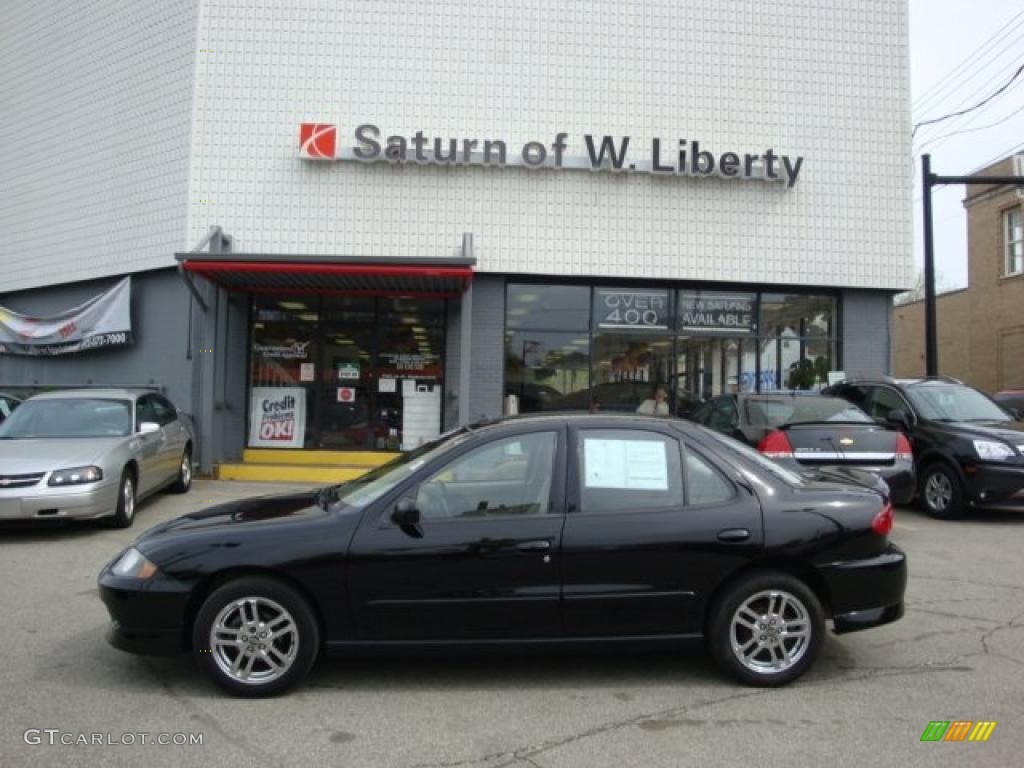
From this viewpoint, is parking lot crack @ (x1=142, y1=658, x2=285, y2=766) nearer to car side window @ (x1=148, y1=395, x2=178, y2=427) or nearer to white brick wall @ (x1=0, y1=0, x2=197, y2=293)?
car side window @ (x1=148, y1=395, x2=178, y2=427)

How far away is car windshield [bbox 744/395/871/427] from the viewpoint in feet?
28.5

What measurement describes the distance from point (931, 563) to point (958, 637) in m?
2.40

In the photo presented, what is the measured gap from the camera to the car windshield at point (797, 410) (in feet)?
28.5

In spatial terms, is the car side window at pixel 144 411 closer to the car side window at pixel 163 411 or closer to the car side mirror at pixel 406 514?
the car side window at pixel 163 411

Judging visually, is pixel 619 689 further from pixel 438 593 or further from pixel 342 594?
pixel 342 594

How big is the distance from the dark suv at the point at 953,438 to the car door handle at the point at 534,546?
6.75 meters

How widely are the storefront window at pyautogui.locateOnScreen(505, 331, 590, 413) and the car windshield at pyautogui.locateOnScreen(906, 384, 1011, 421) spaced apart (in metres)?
5.36

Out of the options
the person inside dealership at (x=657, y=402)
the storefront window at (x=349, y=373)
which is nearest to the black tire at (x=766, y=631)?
the person inside dealership at (x=657, y=402)

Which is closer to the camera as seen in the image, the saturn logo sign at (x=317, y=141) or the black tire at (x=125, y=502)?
the black tire at (x=125, y=502)

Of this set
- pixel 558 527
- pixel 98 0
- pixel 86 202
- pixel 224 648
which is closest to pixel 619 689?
pixel 558 527

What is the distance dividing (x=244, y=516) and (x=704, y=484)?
2.58 metres

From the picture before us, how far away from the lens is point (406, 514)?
400 cm

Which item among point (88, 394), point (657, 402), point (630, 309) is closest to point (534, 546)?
point (88, 394)
